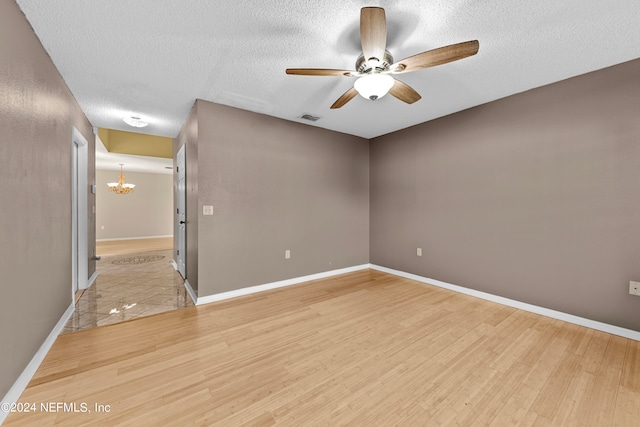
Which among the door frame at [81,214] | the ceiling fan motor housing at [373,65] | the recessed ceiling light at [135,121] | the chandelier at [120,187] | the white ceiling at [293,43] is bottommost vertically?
the door frame at [81,214]

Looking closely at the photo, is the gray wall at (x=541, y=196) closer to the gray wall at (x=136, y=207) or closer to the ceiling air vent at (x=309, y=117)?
the ceiling air vent at (x=309, y=117)

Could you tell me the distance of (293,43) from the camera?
1979 millimetres

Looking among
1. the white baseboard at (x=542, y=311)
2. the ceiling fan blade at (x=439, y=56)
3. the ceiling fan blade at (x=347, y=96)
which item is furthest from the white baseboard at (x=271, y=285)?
the ceiling fan blade at (x=439, y=56)

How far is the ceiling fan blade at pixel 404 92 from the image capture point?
2.12 metres

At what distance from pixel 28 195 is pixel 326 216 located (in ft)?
A: 10.7

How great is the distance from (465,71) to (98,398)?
12.5ft

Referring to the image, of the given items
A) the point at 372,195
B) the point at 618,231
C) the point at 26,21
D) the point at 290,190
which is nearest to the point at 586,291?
the point at 618,231

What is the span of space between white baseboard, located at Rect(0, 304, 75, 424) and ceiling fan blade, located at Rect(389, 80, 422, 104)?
10.7 feet

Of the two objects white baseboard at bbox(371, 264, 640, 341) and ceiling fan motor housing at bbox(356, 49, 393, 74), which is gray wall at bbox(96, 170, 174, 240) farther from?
ceiling fan motor housing at bbox(356, 49, 393, 74)

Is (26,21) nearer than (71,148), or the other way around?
(26,21)

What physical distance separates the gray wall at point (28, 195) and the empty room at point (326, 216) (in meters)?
0.02

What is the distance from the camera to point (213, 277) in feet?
10.0

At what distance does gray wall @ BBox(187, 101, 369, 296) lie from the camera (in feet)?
10.1

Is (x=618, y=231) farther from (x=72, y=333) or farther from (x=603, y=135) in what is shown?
(x=72, y=333)
